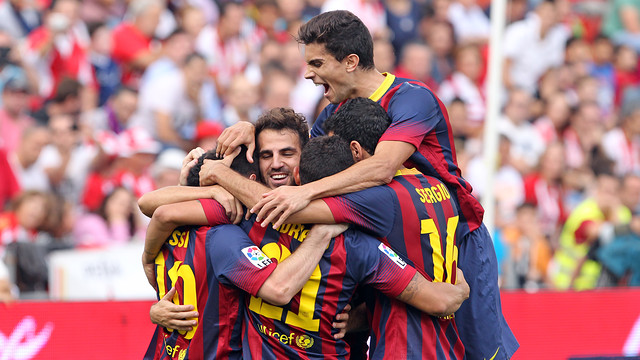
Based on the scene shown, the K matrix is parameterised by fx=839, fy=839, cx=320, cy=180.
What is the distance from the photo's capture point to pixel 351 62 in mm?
4336

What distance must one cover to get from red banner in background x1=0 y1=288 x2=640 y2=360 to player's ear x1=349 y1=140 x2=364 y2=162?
2.27 meters

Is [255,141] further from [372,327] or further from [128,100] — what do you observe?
[128,100]

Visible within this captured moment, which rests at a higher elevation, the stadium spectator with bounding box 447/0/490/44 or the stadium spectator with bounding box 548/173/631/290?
the stadium spectator with bounding box 447/0/490/44

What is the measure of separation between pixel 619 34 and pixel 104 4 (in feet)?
27.4

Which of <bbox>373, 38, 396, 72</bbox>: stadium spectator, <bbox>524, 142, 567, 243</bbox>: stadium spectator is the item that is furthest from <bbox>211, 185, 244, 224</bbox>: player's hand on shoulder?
<bbox>524, 142, 567, 243</bbox>: stadium spectator

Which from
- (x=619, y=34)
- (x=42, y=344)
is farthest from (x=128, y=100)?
(x=619, y=34)

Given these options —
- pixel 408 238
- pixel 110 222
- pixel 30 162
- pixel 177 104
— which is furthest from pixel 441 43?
pixel 408 238

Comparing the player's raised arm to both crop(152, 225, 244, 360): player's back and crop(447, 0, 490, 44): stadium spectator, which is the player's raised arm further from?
crop(447, 0, 490, 44): stadium spectator

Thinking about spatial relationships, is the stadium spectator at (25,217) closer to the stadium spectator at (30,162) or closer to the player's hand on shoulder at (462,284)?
the stadium spectator at (30,162)

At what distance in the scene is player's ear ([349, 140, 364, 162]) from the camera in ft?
13.0

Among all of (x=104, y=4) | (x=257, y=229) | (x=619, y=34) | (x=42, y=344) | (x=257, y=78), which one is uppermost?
(x=619, y=34)

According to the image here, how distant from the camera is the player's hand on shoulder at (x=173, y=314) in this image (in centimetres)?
385

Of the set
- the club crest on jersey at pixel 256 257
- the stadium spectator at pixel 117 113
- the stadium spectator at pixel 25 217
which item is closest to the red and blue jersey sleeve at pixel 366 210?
the club crest on jersey at pixel 256 257

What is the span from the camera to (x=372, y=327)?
13.0ft
